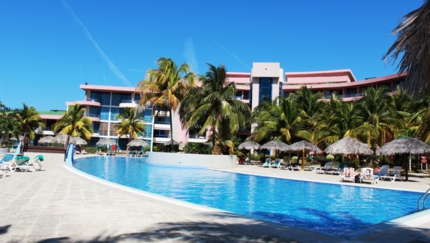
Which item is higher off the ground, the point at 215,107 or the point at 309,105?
the point at 309,105

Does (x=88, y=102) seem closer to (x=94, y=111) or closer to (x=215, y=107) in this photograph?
(x=94, y=111)

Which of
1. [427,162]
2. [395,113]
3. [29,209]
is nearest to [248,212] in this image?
[29,209]

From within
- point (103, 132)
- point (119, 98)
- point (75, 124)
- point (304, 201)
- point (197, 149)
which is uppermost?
point (119, 98)

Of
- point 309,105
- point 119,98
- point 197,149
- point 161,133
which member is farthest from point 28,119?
point 309,105

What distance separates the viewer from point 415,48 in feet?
16.3

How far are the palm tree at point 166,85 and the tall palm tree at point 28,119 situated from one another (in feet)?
98.0

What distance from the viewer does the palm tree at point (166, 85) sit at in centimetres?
2697

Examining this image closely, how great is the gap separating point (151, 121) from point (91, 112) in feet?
31.0

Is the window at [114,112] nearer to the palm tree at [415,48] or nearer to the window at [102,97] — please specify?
the window at [102,97]

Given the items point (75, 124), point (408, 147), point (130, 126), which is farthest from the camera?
point (130, 126)

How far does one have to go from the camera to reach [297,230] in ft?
18.9

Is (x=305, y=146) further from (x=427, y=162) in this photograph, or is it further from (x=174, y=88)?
(x=427, y=162)

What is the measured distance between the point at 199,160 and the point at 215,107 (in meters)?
4.06

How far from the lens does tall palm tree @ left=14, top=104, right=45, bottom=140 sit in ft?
161
